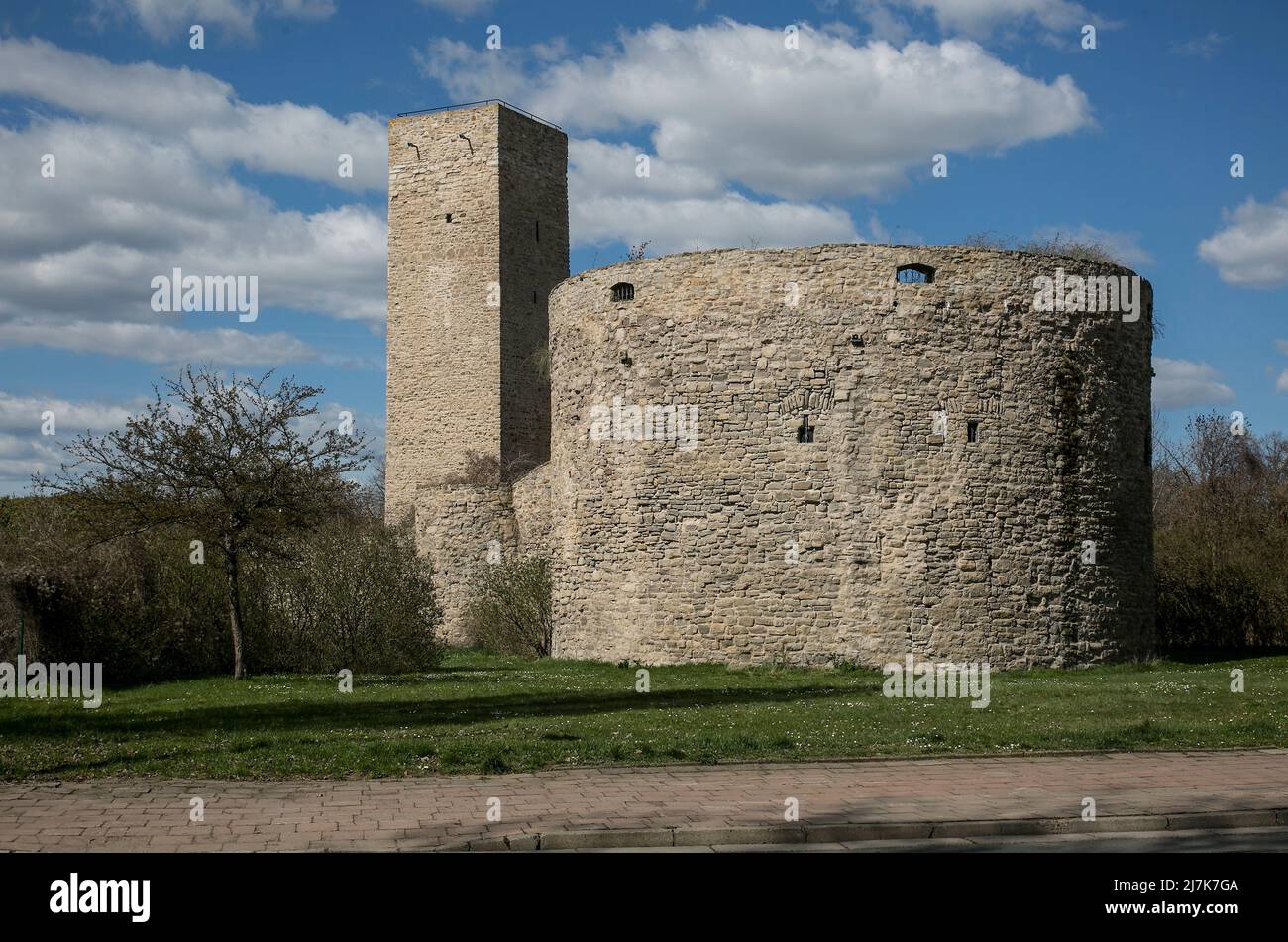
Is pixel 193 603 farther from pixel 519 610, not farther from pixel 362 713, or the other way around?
pixel 362 713

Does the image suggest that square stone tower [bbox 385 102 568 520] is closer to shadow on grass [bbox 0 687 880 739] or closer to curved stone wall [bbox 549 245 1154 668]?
curved stone wall [bbox 549 245 1154 668]

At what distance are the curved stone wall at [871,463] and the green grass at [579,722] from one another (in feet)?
4.30

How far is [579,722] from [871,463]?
8.39 m

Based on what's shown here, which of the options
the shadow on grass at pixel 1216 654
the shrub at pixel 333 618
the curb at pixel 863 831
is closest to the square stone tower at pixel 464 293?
the shrub at pixel 333 618

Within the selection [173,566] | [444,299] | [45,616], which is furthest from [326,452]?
[444,299]

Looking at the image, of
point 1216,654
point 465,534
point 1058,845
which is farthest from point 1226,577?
point 1058,845

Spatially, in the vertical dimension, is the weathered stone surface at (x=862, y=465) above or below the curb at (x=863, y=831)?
above

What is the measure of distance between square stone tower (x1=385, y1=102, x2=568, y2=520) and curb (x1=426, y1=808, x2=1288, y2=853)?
90.7 ft

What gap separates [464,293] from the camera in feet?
118

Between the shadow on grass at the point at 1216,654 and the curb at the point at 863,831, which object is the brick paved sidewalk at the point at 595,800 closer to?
the curb at the point at 863,831

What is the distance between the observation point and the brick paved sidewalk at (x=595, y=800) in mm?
7750

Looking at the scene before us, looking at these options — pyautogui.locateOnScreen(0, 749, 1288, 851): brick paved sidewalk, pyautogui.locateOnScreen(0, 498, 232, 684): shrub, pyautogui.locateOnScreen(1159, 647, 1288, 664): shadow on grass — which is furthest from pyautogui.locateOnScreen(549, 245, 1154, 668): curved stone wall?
pyautogui.locateOnScreen(0, 749, 1288, 851): brick paved sidewalk

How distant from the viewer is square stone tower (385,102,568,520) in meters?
35.7

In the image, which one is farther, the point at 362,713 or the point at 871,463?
the point at 871,463
